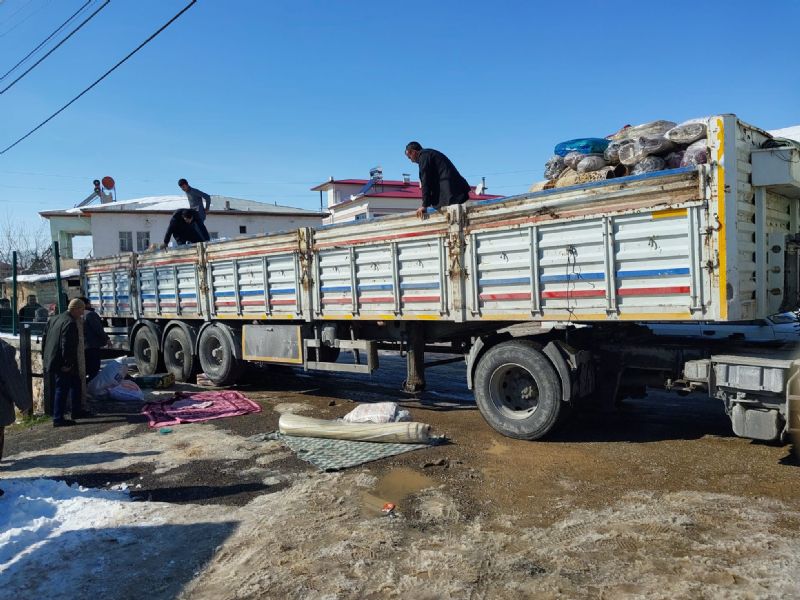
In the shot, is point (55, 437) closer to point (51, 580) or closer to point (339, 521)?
point (51, 580)

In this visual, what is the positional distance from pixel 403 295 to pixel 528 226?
1876 mm

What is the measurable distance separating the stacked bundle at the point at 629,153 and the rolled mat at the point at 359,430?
2874mm

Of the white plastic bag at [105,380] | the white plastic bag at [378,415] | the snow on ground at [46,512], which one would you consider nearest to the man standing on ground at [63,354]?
the white plastic bag at [105,380]

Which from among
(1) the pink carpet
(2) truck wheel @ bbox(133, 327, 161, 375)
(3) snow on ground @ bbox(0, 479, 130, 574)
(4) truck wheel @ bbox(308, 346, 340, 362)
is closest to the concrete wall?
(2) truck wheel @ bbox(133, 327, 161, 375)

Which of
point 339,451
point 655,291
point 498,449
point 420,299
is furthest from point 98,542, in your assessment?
point 655,291

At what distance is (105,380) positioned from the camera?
9.43 meters

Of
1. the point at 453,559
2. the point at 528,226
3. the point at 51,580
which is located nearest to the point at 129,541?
the point at 51,580

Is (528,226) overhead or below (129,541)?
overhead

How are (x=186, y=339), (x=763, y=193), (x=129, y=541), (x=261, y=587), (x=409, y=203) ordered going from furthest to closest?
(x=409, y=203), (x=186, y=339), (x=763, y=193), (x=129, y=541), (x=261, y=587)

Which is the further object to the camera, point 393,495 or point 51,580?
point 393,495

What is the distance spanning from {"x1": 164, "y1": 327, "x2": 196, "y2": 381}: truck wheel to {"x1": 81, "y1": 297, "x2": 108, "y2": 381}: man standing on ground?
1617mm

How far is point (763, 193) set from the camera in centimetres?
532

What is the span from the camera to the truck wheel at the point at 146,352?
11664 millimetres

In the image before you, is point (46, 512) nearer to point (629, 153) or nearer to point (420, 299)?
point (420, 299)
